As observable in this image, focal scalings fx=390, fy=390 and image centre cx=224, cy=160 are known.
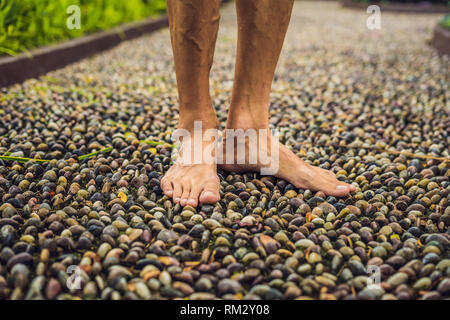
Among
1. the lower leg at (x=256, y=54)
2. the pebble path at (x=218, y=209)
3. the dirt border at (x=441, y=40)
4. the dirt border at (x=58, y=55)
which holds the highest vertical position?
the dirt border at (x=441, y=40)

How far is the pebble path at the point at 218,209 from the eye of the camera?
1.02 metres

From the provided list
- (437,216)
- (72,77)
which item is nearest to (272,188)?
(437,216)

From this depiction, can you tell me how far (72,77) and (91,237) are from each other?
2.10m

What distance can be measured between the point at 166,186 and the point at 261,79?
531mm

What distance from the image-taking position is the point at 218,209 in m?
1.32

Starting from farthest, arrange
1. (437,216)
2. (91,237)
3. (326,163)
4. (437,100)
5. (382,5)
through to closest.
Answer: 1. (382,5)
2. (437,100)
3. (326,163)
4. (437,216)
5. (91,237)

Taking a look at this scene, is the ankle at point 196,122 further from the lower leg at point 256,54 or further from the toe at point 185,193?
the toe at point 185,193

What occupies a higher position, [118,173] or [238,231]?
[118,173]

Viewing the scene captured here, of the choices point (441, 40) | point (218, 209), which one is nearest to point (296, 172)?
point (218, 209)

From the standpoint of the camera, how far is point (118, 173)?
1530 millimetres

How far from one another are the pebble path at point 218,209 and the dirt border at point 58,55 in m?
0.14

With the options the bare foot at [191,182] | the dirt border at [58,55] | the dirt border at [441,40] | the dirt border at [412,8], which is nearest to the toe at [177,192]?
the bare foot at [191,182]

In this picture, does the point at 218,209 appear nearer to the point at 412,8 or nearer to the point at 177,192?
the point at 177,192
